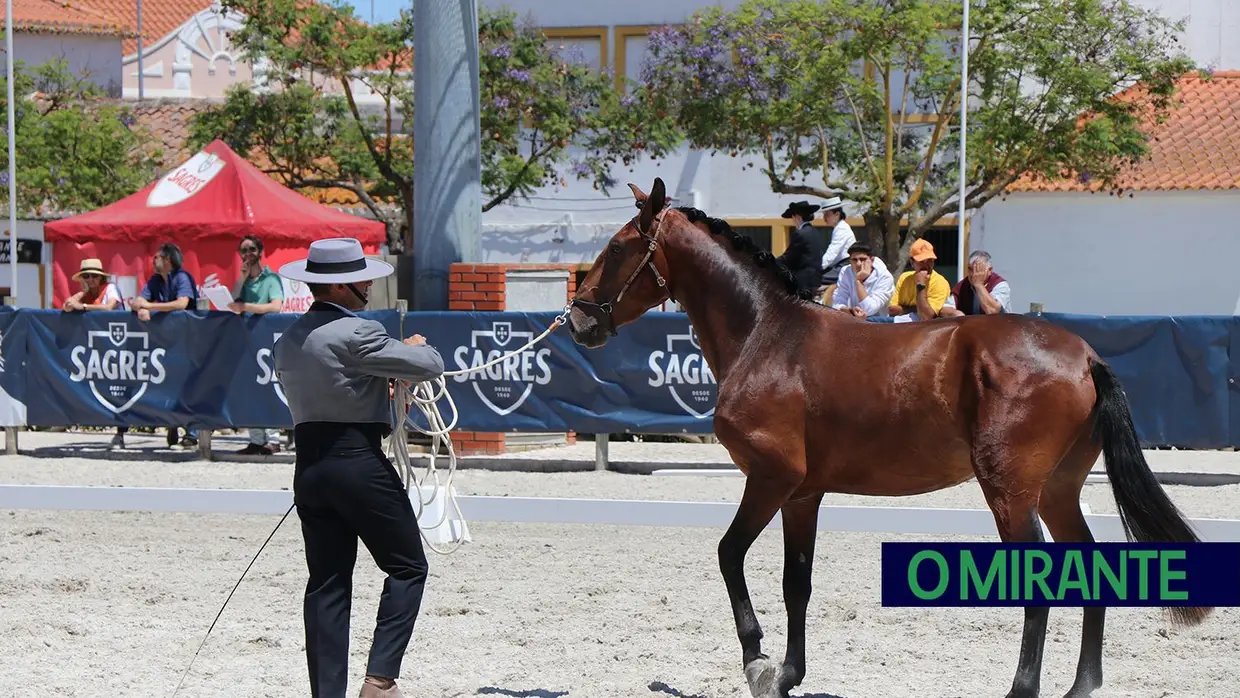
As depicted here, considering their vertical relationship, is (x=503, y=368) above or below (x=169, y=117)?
below

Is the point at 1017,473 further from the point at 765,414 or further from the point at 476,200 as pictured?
the point at 476,200

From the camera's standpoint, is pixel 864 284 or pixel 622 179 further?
pixel 622 179

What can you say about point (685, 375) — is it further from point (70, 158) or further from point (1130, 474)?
point (70, 158)

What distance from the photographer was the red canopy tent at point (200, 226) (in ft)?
53.5

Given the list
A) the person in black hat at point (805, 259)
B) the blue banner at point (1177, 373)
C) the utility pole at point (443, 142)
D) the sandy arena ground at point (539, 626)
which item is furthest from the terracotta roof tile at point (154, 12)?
the person in black hat at point (805, 259)

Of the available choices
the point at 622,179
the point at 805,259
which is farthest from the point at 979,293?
the point at 622,179

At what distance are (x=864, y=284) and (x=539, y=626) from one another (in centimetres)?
561

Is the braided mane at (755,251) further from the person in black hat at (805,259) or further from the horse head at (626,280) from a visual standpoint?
the person in black hat at (805,259)

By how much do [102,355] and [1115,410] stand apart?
10148mm

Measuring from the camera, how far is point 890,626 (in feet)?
23.4

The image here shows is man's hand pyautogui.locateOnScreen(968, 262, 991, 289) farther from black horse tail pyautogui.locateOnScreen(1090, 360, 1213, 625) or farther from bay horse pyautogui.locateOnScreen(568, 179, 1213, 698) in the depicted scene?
black horse tail pyautogui.locateOnScreen(1090, 360, 1213, 625)

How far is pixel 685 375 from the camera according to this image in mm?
12414

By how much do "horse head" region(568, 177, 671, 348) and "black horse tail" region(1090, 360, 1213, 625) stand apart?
178cm

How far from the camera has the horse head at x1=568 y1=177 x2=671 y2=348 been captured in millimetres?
6254
